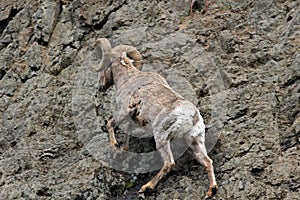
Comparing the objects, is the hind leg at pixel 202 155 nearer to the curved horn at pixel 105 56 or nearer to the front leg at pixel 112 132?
the front leg at pixel 112 132

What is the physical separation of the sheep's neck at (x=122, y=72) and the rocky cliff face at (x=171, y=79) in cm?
101

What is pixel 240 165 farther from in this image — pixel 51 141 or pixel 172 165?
pixel 51 141

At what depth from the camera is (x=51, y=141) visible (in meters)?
16.7

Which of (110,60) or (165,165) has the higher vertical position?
(165,165)

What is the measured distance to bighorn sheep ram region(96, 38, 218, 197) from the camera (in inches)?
520

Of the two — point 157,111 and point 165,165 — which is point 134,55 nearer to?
point 157,111

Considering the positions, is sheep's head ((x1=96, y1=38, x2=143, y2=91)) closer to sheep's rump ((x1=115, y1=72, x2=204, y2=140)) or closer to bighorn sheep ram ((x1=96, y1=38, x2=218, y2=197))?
bighorn sheep ram ((x1=96, y1=38, x2=218, y2=197))

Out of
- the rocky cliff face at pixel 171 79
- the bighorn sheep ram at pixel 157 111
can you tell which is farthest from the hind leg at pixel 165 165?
the rocky cliff face at pixel 171 79

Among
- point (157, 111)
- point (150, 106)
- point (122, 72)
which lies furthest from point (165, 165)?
point (122, 72)

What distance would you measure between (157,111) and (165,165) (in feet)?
4.20

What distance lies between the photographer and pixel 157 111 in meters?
13.7

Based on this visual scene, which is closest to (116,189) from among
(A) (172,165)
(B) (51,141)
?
(A) (172,165)

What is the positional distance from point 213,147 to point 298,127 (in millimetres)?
1975

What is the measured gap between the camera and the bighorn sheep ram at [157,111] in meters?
13.2
